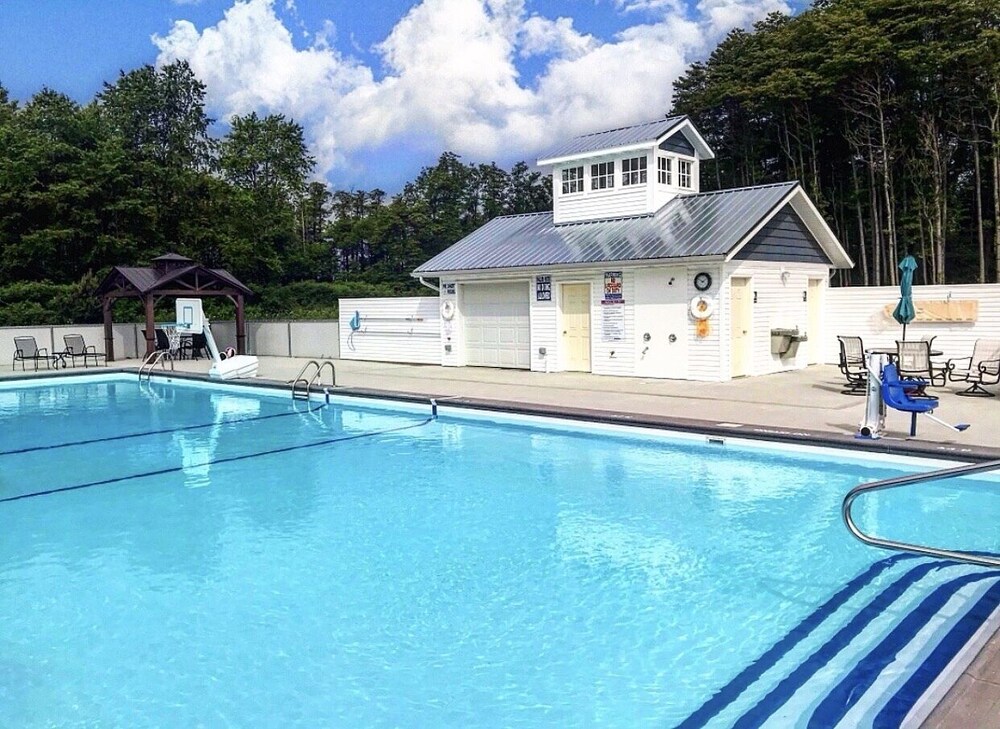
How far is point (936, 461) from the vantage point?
7.82 metres

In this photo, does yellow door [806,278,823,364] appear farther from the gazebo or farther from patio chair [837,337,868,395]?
the gazebo

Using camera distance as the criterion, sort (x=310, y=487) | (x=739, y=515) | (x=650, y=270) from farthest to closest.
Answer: (x=650, y=270)
(x=310, y=487)
(x=739, y=515)

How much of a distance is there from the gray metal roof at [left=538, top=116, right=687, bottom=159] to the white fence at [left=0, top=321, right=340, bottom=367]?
8257mm

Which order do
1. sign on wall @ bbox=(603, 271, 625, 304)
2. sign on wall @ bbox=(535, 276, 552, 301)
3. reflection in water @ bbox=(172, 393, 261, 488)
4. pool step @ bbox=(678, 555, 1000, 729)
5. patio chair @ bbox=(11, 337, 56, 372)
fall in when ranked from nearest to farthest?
pool step @ bbox=(678, 555, 1000, 729) → reflection in water @ bbox=(172, 393, 261, 488) → sign on wall @ bbox=(603, 271, 625, 304) → sign on wall @ bbox=(535, 276, 552, 301) → patio chair @ bbox=(11, 337, 56, 372)

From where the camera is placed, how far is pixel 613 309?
15.3 meters

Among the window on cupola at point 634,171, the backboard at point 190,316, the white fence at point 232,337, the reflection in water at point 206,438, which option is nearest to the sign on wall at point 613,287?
the window on cupola at point 634,171

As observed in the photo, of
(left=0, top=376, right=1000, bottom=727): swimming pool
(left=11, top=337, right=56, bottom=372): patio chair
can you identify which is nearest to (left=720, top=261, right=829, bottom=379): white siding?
(left=0, top=376, right=1000, bottom=727): swimming pool

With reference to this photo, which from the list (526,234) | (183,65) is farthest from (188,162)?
(526,234)

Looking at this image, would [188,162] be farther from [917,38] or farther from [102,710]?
[102,710]

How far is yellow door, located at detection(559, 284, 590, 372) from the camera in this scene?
52.5 feet

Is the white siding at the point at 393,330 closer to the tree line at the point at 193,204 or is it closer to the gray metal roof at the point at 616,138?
the gray metal roof at the point at 616,138

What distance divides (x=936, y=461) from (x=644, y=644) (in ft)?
15.9

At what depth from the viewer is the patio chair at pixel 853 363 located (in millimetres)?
12055

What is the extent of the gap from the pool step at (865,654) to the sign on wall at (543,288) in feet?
36.9
